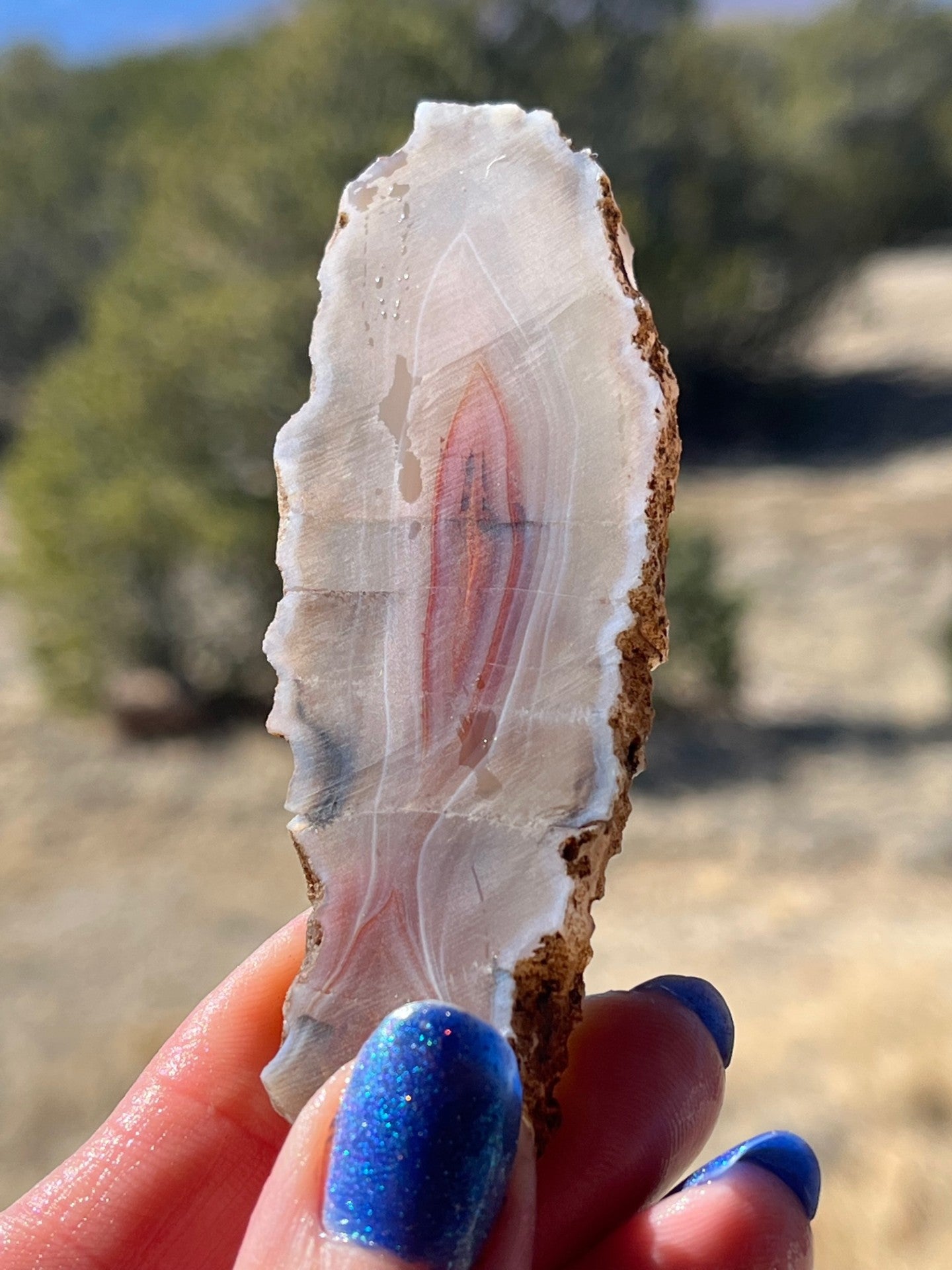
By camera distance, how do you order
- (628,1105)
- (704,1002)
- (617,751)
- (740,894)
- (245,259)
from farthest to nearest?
(245,259)
(740,894)
(704,1002)
(628,1105)
(617,751)

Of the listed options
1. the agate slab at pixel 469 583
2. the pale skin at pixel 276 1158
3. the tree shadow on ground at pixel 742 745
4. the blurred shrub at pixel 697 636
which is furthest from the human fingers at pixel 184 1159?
the blurred shrub at pixel 697 636

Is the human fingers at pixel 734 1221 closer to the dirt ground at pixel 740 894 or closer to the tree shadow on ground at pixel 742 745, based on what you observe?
the dirt ground at pixel 740 894

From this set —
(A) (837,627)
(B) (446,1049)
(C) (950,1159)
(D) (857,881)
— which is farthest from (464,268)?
(A) (837,627)

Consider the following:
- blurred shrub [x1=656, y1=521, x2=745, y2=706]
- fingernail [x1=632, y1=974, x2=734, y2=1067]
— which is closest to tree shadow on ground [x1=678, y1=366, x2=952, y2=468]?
blurred shrub [x1=656, y1=521, x2=745, y2=706]

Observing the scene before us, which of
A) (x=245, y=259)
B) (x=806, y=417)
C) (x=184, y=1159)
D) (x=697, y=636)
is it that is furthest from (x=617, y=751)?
(x=806, y=417)

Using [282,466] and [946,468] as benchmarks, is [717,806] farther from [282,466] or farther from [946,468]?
[946,468]

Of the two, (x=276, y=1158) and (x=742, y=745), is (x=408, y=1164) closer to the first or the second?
(x=276, y=1158)
